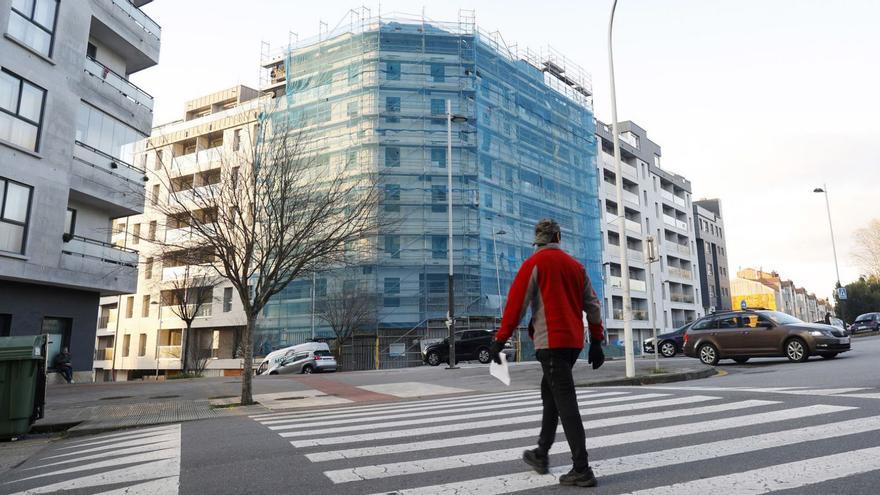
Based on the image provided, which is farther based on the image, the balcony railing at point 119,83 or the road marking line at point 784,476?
the balcony railing at point 119,83

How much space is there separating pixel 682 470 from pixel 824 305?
211 m

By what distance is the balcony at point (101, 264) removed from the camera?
21.5 m

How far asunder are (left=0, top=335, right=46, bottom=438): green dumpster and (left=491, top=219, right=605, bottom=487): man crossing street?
30.7 ft

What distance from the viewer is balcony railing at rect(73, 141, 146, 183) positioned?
21.8 meters

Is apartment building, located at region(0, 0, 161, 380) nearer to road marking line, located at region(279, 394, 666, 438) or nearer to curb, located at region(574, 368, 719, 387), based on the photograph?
road marking line, located at region(279, 394, 666, 438)

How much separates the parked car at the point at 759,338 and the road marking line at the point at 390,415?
8163 mm

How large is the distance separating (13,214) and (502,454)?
65.5 feet

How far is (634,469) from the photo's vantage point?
432cm

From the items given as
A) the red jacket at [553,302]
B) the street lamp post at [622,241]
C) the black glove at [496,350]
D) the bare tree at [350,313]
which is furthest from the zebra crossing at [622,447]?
the bare tree at [350,313]

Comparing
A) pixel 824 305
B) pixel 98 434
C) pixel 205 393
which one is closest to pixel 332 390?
pixel 205 393

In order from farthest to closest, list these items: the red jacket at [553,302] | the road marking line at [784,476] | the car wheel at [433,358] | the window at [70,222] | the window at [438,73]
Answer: the window at [438,73]
the car wheel at [433,358]
the window at [70,222]
the red jacket at [553,302]
the road marking line at [784,476]

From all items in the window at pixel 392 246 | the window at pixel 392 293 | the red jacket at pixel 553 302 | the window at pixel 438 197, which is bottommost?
the red jacket at pixel 553 302

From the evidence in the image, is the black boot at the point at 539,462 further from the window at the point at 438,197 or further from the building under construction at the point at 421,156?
the window at the point at 438,197

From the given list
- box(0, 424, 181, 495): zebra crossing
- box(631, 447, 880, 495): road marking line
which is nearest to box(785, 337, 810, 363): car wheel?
box(631, 447, 880, 495): road marking line
